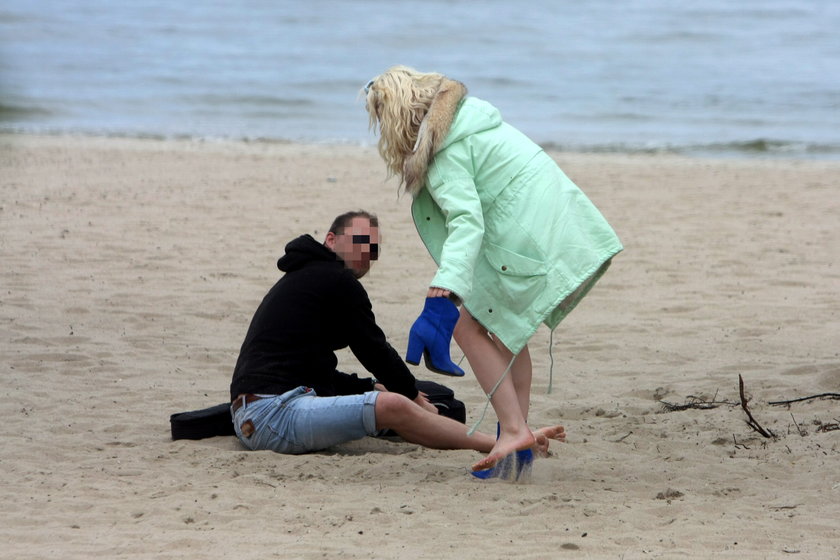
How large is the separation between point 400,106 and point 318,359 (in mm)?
1113

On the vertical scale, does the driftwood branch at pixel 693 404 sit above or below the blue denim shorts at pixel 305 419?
below

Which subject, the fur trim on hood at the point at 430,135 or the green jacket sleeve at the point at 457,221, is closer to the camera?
the green jacket sleeve at the point at 457,221

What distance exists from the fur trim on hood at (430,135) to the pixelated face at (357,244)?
433 mm

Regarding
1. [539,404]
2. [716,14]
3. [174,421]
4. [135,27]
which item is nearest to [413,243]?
[539,404]

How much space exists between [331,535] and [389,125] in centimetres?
140

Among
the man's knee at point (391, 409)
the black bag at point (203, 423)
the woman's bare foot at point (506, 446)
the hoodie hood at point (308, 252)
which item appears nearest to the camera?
the woman's bare foot at point (506, 446)

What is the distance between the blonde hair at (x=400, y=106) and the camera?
3750 mm

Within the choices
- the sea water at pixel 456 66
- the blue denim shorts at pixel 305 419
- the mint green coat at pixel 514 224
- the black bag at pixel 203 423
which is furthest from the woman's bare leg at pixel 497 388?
the sea water at pixel 456 66

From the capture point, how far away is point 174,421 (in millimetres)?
4473

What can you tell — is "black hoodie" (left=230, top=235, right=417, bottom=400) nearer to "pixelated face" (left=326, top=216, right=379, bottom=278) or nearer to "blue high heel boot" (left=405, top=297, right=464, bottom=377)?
"pixelated face" (left=326, top=216, right=379, bottom=278)

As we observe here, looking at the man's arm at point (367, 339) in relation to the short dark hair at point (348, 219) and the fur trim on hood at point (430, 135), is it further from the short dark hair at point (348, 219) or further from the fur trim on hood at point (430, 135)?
the fur trim on hood at point (430, 135)

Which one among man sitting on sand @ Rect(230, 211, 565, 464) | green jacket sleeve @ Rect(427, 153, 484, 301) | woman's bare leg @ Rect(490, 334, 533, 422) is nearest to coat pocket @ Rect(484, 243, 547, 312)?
green jacket sleeve @ Rect(427, 153, 484, 301)

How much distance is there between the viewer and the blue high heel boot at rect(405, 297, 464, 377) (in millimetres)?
3590

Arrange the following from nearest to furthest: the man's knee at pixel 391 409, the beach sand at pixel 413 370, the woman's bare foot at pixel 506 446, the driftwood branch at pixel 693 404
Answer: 1. the beach sand at pixel 413 370
2. the woman's bare foot at pixel 506 446
3. the man's knee at pixel 391 409
4. the driftwood branch at pixel 693 404
